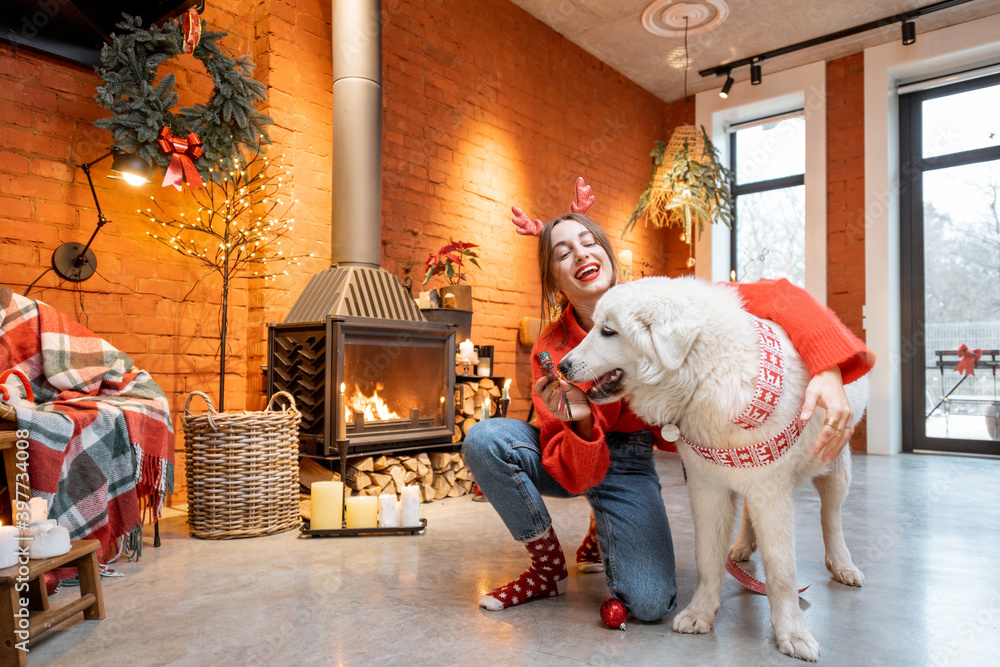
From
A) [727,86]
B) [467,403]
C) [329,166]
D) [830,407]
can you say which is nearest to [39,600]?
[830,407]

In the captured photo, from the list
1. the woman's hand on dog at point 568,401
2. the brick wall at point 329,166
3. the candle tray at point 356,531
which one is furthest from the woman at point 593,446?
the brick wall at point 329,166

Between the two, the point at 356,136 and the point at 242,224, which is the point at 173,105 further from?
the point at 356,136

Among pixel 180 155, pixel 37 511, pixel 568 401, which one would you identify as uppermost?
pixel 180 155

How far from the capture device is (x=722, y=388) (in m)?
1.42

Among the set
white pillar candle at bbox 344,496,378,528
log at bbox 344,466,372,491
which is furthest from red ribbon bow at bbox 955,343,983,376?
white pillar candle at bbox 344,496,378,528

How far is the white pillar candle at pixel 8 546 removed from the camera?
137cm

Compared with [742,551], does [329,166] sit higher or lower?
higher

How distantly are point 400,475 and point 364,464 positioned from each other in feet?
0.64

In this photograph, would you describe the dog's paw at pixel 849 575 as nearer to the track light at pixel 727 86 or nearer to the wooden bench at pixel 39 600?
the wooden bench at pixel 39 600

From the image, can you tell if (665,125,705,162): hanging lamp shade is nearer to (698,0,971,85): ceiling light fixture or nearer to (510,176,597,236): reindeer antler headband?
(698,0,971,85): ceiling light fixture

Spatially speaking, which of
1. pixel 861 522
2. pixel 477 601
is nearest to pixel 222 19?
pixel 477 601

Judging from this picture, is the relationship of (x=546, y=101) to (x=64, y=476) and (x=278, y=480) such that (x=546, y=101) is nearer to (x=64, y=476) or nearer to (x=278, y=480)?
(x=278, y=480)

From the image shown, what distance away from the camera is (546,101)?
506 centimetres

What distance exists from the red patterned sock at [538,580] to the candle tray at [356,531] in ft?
2.64
